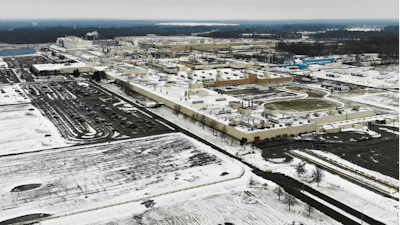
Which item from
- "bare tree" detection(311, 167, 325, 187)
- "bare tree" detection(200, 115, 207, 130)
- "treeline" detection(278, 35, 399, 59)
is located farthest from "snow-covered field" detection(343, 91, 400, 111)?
"treeline" detection(278, 35, 399, 59)

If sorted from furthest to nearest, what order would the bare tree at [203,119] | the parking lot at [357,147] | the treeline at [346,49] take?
the treeline at [346,49] < the bare tree at [203,119] < the parking lot at [357,147]

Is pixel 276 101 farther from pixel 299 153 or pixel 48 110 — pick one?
pixel 48 110

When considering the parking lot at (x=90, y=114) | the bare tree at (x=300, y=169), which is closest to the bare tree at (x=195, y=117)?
the parking lot at (x=90, y=114)

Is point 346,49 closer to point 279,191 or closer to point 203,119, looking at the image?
point 203,119

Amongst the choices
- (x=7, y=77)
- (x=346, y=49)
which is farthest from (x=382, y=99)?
(x=346, y=49)

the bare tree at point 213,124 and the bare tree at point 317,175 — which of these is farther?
the bare tree at point 213,124

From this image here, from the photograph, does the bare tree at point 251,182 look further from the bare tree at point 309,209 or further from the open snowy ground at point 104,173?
the bare tree at point 309,209

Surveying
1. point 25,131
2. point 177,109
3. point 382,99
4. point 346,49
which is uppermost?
point 346,49
